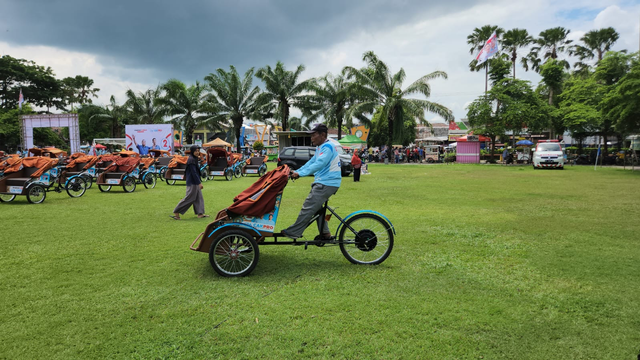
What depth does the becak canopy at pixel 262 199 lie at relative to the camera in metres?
4.29

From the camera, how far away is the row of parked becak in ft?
32.1

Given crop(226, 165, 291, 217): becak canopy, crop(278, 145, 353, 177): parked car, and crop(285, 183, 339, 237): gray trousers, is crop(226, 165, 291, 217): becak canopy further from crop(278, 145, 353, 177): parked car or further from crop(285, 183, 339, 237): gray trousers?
crop(278, 145, 353, 177): parked car

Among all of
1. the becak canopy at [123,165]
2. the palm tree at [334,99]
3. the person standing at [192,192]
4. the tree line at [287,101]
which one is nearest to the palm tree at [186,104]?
the tree line at [287,101]

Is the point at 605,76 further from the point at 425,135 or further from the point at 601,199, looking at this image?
the point at 425,135

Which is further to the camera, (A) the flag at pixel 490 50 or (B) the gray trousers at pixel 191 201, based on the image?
(A) the flag at pixel 490 50

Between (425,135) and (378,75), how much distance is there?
4361 centimetres

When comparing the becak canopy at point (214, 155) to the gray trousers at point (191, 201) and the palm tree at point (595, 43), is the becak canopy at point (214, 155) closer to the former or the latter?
the gray trousers at point (191, 201)

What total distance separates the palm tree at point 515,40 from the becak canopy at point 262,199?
43.6 metres

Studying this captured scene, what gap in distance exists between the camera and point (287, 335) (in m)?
2.96

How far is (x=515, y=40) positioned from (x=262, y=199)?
45.4m

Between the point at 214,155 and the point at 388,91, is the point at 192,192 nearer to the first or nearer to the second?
the point at 214,155

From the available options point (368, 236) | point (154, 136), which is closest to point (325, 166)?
point (368, 236)

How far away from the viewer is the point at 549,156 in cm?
2303

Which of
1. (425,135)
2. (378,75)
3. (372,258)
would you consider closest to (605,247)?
(372,258)
